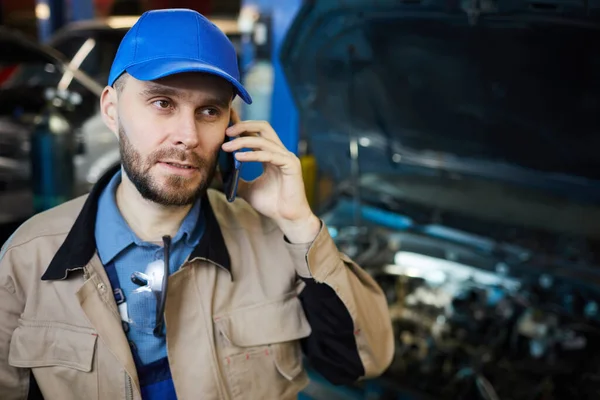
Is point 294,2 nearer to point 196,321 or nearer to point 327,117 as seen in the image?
point 327,117

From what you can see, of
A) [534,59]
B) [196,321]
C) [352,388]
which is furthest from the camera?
[352,388]

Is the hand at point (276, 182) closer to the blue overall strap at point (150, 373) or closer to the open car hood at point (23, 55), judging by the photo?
the blue overall strap at point (150, 373)

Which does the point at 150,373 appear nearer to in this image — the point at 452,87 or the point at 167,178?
the point at 167,178

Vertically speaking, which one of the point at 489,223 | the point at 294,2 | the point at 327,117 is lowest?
the point at 489,223

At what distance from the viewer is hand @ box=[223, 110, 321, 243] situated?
128cm

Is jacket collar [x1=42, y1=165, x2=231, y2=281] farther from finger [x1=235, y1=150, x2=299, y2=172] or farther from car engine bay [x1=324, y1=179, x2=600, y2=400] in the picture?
car engine bay [x1=324, y1=179, x2=600, y2=400]

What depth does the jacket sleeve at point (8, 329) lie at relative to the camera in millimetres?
1180

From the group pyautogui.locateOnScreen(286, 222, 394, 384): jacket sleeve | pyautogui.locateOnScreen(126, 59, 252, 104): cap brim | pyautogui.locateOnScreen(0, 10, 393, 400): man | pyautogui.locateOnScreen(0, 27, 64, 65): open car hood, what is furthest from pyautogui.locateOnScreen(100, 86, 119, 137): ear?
pyautogui.locateOnScreen(0, 27, 64, 65): open car hood

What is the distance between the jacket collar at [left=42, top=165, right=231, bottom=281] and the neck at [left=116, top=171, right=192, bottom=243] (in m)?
0.07

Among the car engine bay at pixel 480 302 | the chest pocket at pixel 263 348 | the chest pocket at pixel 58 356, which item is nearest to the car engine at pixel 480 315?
the car engine bay at pixel 480 302

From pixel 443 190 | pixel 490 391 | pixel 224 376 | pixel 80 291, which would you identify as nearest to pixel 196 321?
pixel 224 376

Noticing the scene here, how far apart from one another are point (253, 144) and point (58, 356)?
572mm

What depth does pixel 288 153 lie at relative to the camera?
1.32 metres

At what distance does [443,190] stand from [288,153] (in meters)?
1.39
